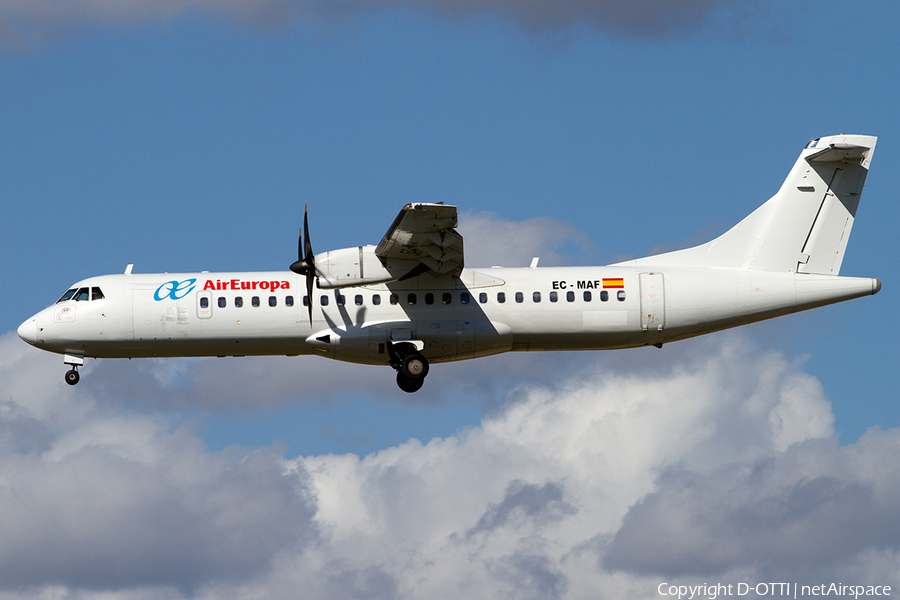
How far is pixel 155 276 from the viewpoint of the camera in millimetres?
29141

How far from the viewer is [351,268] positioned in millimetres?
26516

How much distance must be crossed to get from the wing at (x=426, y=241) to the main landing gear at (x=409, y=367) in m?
2.06

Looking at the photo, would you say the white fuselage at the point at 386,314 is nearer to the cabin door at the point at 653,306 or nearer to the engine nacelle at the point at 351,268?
the cabin door at the point at 653,306

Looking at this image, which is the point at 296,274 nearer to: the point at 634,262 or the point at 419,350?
the point at 419,350

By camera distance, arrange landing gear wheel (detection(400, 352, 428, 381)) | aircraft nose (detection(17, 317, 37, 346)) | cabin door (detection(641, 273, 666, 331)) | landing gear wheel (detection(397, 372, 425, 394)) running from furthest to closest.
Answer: aircraft nose (detection(17, 317, 37, 346)) → cabin door (detection(641, 273, 666, 331)) → landing gear wheel (detection(397, 372, 425, 394)) → landing gear wheel (detection(400, 352, 428, 381))

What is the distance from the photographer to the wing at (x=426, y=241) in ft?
81.5

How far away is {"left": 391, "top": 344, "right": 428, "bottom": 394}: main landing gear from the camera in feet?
91.1

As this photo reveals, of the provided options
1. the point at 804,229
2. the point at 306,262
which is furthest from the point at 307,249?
the point at 804,229

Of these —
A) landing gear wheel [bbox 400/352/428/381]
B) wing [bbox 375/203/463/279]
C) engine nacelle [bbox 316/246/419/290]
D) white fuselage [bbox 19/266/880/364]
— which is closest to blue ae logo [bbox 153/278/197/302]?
white fuselage [bbox 19/266/880/364]

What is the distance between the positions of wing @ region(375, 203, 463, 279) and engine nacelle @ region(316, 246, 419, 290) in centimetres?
27

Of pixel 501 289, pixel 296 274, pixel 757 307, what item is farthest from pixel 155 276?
pixel 757 307

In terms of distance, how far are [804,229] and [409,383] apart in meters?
12.6

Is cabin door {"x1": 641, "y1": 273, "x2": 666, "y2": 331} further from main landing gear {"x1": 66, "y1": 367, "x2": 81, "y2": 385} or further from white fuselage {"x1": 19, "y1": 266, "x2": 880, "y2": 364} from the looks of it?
main landing gear {"x1": 66, "y1": 367, "x2": 81, "y2": 385}

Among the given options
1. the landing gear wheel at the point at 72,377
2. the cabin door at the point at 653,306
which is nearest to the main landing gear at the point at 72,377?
the landing gear wheel at the point at 72,377
